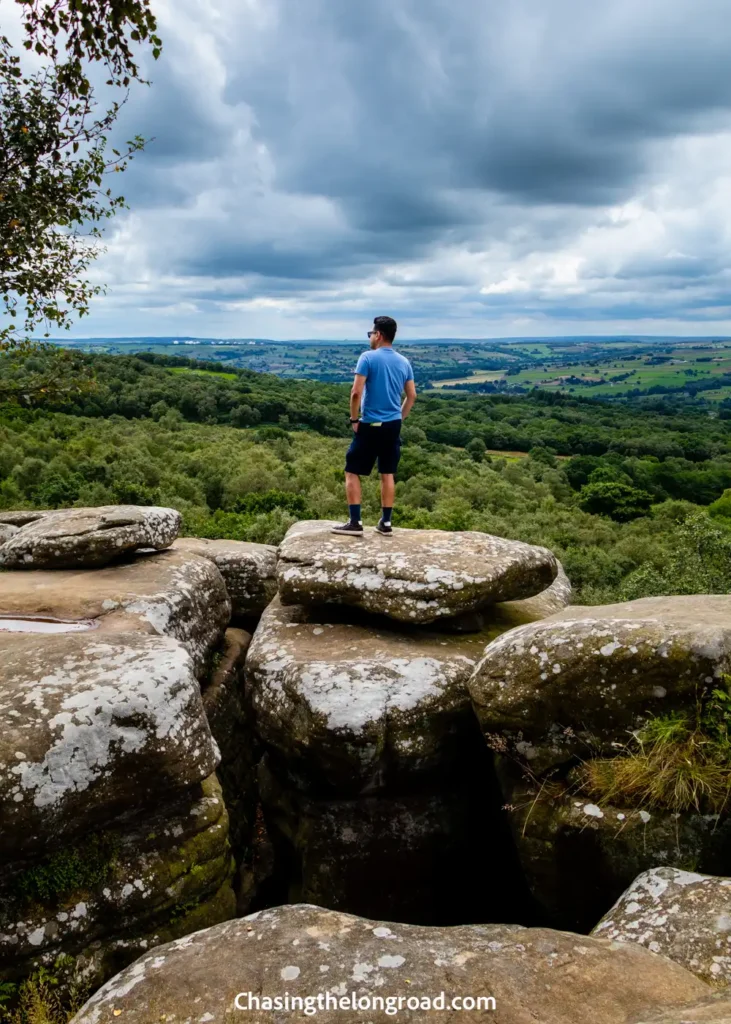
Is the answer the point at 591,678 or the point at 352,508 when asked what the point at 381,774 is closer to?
the point at 591,678

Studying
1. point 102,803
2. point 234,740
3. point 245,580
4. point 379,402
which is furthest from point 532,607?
point 102,803

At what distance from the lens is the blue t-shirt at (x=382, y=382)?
37.9 feet

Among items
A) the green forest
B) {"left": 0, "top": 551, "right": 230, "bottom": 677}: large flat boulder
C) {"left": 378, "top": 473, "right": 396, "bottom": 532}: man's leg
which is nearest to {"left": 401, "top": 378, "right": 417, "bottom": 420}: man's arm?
{"left": 378, "top": 473, "right": 396, "bottom": 532}: man's leg

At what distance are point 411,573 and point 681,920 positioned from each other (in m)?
5.94

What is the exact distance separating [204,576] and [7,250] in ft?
26.1

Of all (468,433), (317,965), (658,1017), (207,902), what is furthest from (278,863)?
(468,433)

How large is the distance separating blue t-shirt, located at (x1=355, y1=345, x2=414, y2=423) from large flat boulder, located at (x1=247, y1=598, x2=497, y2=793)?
3921mm

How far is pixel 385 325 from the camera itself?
11.6 m

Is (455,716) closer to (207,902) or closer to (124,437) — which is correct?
(207,902)

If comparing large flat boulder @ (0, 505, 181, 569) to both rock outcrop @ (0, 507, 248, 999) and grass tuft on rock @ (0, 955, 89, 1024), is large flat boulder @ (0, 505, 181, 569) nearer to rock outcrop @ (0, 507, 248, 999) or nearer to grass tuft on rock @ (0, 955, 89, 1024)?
rock outcrop @ (0, 507, 248, 999)

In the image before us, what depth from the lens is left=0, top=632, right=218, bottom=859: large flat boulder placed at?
7016 millimetres

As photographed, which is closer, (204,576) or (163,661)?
(163,661)

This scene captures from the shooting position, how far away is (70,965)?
703cm

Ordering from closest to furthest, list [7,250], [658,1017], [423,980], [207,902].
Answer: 1. [658,1017]
2. [423,980]
3. [207,902]
4. [7,250]
